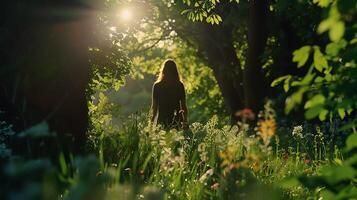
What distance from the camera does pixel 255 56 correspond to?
1814cm

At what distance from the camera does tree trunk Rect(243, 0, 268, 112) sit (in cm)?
1688

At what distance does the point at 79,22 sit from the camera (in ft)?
19.8

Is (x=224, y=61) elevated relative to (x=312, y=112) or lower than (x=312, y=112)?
elevated

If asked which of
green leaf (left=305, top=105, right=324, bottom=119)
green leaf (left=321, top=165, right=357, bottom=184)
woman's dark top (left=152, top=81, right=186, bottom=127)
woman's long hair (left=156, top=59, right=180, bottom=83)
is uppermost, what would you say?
woman's long hair (left=156, top=59, right=180, bottom=83)

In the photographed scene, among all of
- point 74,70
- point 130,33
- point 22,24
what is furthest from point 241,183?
point 130,33

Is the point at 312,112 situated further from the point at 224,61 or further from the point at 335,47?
the point at 224,61

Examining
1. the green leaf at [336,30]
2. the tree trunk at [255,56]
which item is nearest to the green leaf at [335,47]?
the green leaf at [336,30]

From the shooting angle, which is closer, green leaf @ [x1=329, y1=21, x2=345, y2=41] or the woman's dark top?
green leaf @ [x1=329, y1=21, x2=345, y2=41]

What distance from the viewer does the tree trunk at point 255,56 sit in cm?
1688

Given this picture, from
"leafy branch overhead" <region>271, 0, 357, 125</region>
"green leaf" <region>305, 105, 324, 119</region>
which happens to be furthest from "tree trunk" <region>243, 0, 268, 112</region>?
"green leaf" <region>305, 105, 324, 119</region>

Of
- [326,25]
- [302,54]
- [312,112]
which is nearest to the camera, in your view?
[326,25]

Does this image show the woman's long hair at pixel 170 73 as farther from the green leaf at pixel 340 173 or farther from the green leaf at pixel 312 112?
the green leaf at pixel 340 173

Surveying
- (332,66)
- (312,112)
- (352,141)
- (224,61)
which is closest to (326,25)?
(312,112)

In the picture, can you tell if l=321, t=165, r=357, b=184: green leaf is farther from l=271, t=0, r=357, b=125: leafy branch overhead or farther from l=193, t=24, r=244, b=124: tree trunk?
l=193, t=24, r=244, b=124: tree trunk
